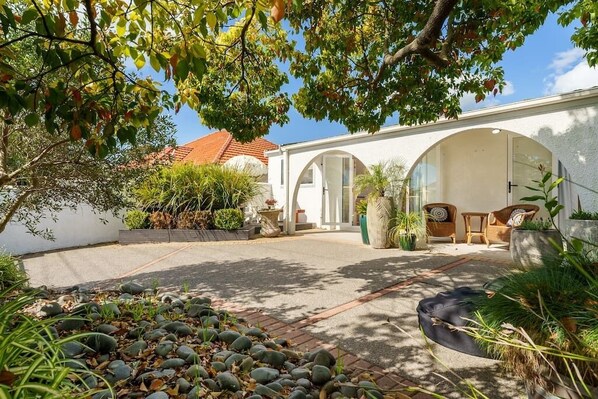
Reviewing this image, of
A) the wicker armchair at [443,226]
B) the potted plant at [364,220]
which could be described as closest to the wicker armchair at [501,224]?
the wicker armchair at [443,226]

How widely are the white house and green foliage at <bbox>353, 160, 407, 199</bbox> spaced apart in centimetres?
29

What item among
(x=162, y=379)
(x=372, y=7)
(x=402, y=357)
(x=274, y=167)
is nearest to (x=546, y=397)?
(x=402, y=357)

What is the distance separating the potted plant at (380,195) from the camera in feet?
26.1

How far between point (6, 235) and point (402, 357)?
9.92 m

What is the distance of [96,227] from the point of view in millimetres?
9953

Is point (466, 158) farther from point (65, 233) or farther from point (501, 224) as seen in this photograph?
point (65, 233)

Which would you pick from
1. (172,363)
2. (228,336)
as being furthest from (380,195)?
(172,363)

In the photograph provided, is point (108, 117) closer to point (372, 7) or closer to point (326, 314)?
point (326, 314)

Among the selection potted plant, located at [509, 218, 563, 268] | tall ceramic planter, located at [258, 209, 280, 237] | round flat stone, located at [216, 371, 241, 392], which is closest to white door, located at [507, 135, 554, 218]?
potted plant, located at [509, 218, 563, 268]

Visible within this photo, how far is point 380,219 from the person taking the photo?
313 inches

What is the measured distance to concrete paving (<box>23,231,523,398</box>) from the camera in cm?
278

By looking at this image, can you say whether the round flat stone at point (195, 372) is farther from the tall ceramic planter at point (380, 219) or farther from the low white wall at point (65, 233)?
the low white wall at point (65, 233)

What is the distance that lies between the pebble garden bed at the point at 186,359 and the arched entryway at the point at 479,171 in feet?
22.7

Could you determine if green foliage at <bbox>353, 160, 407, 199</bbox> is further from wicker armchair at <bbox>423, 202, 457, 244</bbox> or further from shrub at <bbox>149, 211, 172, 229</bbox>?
shrub at <bbox>149, 211, 172, 229</bbox>
